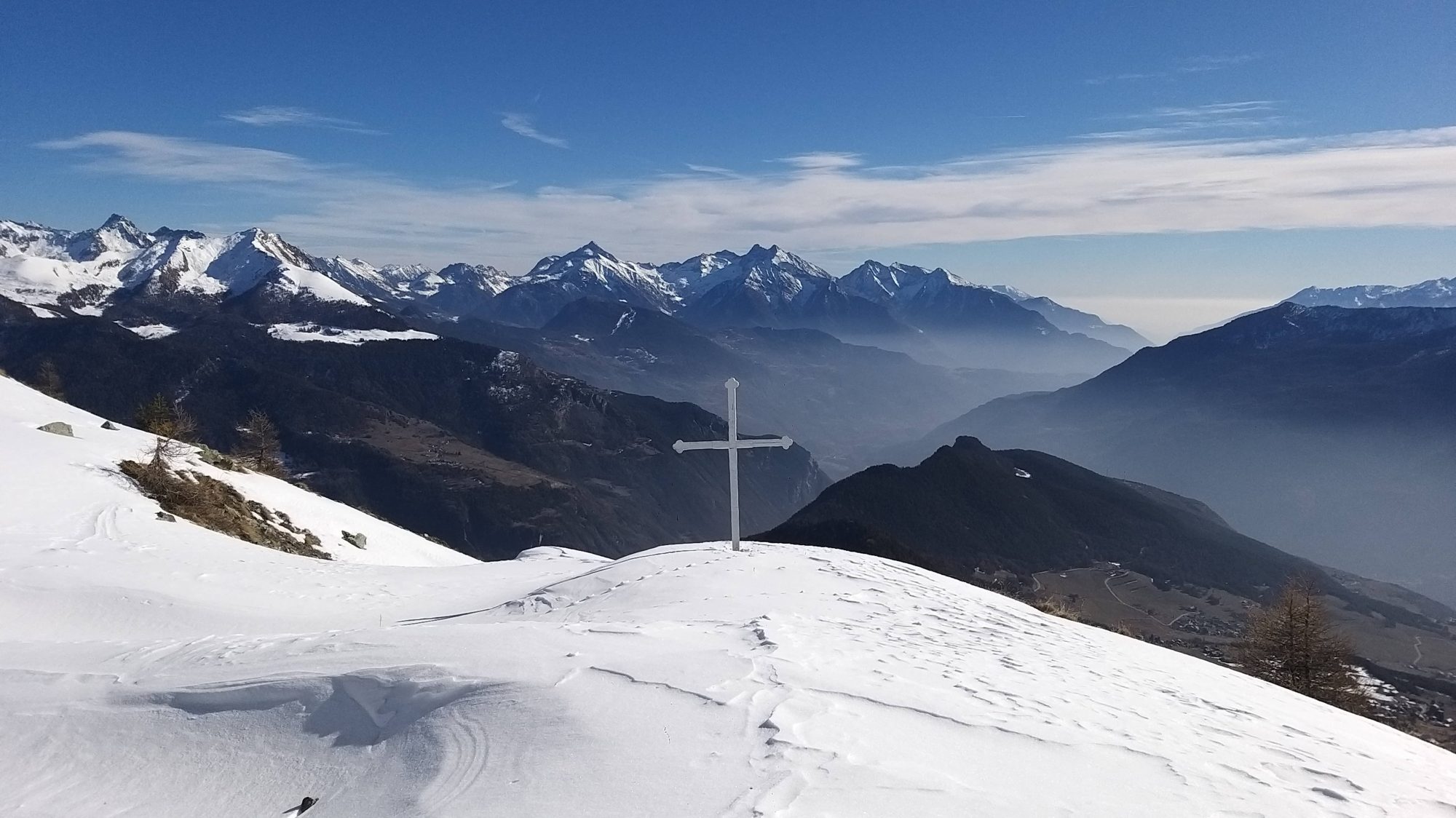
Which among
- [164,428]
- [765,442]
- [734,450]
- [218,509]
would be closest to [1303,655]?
[765,442]

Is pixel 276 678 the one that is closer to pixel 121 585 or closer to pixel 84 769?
pixel 84 769

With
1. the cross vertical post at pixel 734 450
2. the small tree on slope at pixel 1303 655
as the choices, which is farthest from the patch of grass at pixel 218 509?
the small tree on slope at pixel 1303 655

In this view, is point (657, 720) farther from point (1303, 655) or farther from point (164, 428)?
point (164, 428)

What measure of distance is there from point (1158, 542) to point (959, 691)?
513 ft

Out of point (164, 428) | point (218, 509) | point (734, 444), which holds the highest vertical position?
point (734, 444)

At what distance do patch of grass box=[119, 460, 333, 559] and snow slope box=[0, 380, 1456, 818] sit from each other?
888 cm

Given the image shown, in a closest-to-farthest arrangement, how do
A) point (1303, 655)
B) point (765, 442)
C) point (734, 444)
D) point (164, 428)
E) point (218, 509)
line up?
point (734, 444), point (765, 442), point (218, 509), point (1303, 655), point (164, 428)

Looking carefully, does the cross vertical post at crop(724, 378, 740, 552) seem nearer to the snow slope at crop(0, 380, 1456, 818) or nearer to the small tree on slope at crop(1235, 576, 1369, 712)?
the snow slope at crop(0, 380, 1456, 818)

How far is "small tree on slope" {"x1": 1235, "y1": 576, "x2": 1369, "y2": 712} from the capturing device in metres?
24.2

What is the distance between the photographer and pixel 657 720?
6.53m

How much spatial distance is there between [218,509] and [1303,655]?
34716 mm

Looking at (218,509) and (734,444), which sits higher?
(734,444)

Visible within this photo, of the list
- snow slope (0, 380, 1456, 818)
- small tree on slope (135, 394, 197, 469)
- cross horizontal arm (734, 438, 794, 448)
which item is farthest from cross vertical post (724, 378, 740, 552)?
small tree on slope (135, 394, 197, 469)

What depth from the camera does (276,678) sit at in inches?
306
